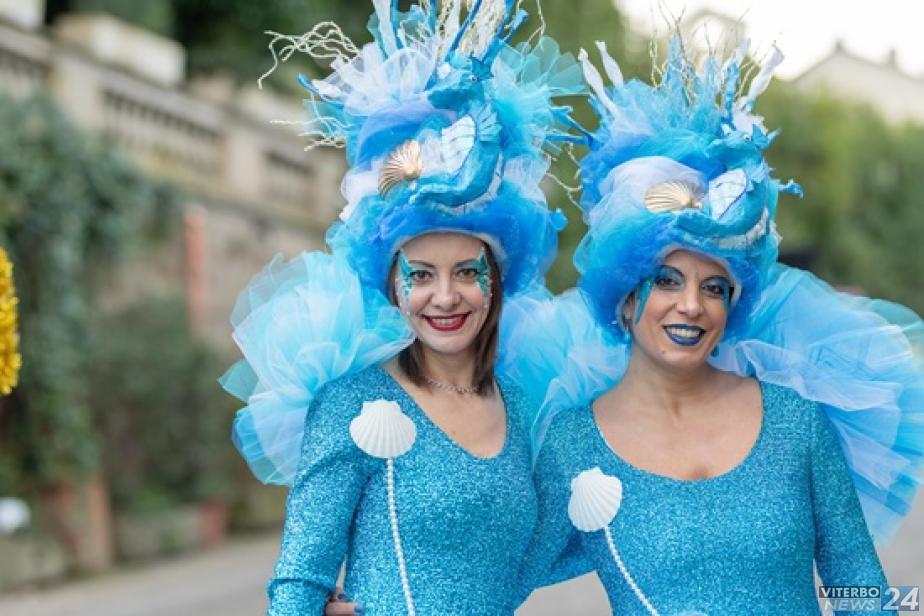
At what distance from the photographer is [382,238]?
8.61 ft

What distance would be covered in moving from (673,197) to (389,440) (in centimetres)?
83

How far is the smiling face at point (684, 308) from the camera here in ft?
8.66

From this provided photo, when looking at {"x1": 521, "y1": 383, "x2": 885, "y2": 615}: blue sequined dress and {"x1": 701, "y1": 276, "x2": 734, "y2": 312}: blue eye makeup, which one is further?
{"x1": 701, "y1": 276, "x2": 734, "y2": 312}: blue eye makeup

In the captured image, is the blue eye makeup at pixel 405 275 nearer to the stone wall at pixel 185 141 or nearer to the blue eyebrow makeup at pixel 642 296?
the blue eyebrow makeup at pixel 642 296

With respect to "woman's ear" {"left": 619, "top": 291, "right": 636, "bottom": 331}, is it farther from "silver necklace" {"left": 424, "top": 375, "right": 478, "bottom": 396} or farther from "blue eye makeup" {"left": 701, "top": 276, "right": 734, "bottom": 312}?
"silver necklace" {"left": 424, "top": 375, "right": 478, "bottom": 396}

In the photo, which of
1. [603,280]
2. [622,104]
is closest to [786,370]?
[603,280]

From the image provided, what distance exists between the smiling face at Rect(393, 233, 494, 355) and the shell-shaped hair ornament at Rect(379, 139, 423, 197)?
0.13m

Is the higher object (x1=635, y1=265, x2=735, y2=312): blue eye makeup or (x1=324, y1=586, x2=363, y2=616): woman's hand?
(x1=635, y1=265, x2=735, y2=312): blue eye makeup

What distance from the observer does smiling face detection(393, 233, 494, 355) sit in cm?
261

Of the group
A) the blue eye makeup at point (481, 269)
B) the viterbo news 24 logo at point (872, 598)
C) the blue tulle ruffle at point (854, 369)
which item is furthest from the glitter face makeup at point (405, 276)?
the viterbo news 24 logo at point (872, 598)

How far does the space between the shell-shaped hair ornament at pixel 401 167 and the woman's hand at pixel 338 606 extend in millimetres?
878

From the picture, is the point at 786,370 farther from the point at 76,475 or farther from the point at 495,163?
the point at 76,475

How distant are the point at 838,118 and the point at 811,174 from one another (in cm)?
163

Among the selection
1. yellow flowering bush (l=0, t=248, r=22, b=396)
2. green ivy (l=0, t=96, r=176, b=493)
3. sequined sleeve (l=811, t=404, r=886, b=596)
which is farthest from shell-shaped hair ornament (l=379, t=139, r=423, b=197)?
green ivy (l=0, t=96, r=176, b=493)
